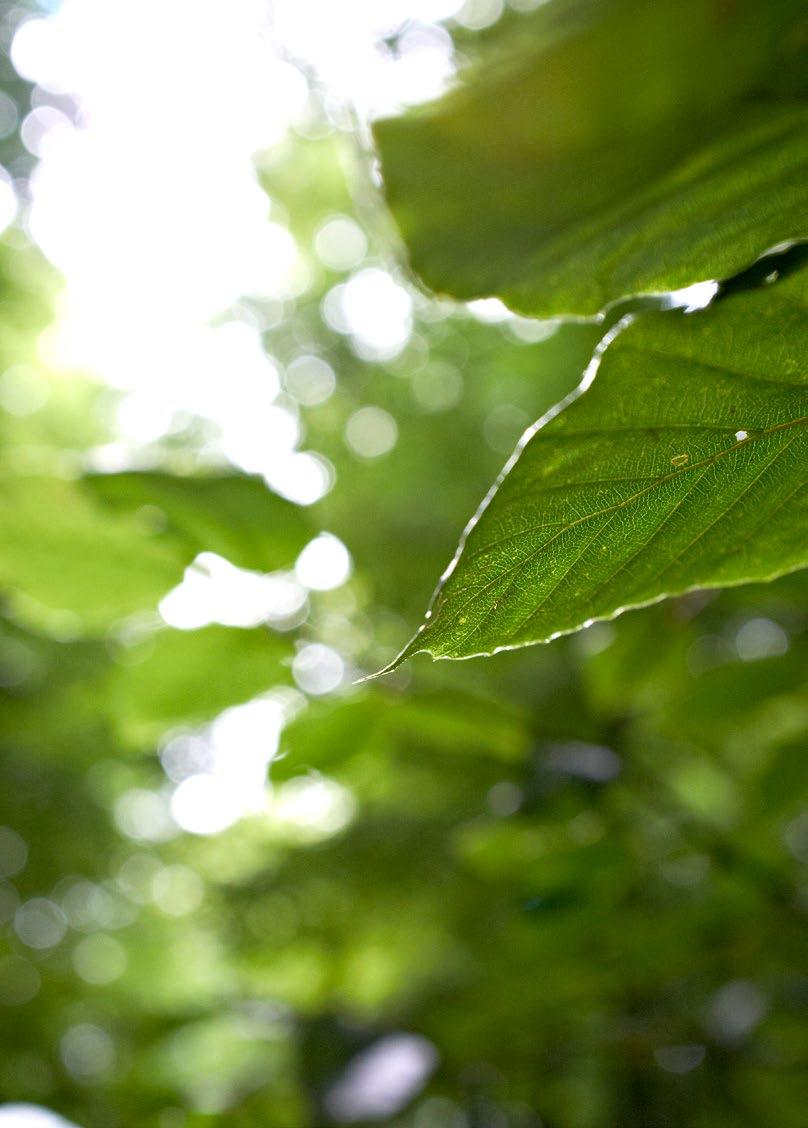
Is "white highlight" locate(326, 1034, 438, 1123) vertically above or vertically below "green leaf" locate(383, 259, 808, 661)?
below

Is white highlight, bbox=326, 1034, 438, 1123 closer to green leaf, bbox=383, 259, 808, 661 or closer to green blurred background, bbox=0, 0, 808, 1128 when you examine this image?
green blurred background, bbox=0, 0, 808, 1128

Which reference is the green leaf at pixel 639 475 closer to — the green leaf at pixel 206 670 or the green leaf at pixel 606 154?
the green leaf at pixel 606 154

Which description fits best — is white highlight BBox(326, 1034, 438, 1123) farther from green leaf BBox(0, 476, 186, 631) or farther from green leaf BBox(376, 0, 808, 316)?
green leaf BBox(376, 0, 808, 316)

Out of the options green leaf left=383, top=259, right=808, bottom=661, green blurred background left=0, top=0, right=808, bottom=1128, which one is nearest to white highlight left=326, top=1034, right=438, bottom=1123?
green blurred background left=0, top=0, right=808, bottom=1128

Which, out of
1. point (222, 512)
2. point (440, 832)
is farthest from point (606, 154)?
point (440, 832)

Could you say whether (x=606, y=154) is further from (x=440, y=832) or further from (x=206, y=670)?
(x=440, y=832)

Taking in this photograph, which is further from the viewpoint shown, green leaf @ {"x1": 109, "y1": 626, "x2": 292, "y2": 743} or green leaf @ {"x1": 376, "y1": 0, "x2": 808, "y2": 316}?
green leaf @ {"x1": 109, "y1": 626, "x2": 292, "y2": 743}

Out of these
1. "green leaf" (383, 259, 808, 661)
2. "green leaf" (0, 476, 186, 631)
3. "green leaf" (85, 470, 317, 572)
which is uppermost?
"green leaf" (0, 476, 186, 631)
